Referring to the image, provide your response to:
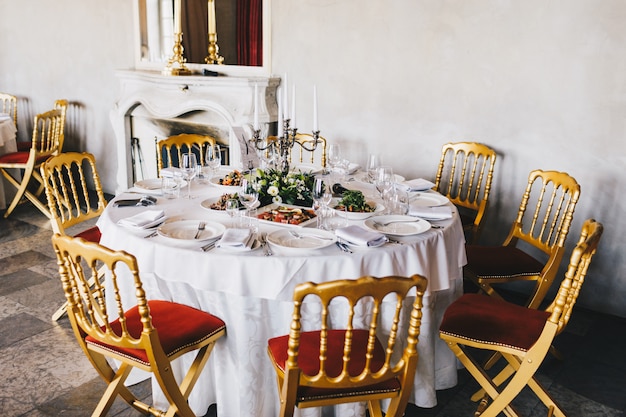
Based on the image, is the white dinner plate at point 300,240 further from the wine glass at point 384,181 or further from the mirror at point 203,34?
the mirror at point 203,34

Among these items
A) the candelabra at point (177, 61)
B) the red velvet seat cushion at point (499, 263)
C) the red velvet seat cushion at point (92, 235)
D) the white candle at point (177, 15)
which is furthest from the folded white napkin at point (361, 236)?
the white candle at point (177, 15)

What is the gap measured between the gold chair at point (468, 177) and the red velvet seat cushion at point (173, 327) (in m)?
2.09

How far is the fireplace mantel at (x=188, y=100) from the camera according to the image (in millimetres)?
4695

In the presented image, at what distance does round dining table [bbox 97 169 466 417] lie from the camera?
2.09 metres

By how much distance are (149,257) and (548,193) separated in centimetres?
278

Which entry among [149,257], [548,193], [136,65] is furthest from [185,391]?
[136,65]

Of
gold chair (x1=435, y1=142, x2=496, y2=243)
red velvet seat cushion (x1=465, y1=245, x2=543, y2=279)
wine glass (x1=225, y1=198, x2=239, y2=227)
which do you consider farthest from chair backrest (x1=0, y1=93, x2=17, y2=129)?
red velvet seat cushion (x1=465, y1=245, x2=543, y2=279)

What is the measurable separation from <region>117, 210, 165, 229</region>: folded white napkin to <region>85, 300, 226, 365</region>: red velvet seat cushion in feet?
1.13

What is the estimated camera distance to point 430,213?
2623 mm

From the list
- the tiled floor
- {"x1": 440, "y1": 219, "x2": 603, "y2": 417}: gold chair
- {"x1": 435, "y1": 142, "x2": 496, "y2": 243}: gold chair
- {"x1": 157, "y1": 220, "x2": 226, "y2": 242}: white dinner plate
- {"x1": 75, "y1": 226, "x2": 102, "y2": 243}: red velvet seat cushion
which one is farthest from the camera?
{"x1": 435, "y1": 142, "x2": 496, "y2": 243}: gold chair

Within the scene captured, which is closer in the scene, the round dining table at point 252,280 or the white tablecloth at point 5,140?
the round dining table at point 252,280

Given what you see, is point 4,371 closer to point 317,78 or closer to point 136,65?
point 317,78

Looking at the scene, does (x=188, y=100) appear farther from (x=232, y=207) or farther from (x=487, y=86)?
(x=232, y=207)

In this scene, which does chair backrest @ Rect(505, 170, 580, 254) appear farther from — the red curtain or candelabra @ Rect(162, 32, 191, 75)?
candelabra @ Rect(162, 32, 191, 75)
